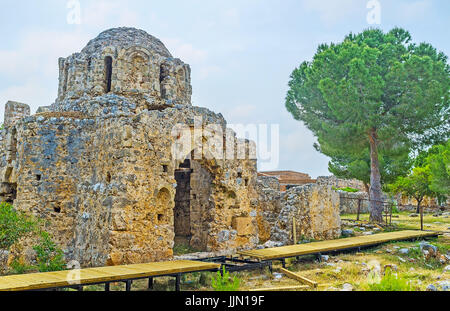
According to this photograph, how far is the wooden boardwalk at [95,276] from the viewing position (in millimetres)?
5059

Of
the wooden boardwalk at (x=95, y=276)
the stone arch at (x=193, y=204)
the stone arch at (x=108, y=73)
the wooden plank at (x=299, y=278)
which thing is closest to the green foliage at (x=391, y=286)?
the wooden plank at (x=299, y=278)

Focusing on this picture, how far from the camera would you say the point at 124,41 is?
13.0 m

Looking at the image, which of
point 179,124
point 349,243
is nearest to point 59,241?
point 179,124

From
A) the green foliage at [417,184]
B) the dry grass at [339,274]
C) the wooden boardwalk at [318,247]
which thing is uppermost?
the green foliage at [417,184]

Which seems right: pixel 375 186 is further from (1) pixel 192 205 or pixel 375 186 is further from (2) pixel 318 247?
(2) pixel 318 247

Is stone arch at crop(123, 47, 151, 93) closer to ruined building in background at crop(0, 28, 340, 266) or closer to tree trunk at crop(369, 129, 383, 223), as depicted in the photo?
ruined building in background at crop(0, 28, 340, 266)

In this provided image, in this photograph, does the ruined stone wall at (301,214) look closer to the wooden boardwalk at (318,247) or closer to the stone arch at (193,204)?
the wooden boardwalk at (318,247)

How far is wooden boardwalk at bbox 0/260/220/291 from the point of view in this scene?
5059 millimetres

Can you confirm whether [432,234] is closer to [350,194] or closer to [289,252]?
[289,252]

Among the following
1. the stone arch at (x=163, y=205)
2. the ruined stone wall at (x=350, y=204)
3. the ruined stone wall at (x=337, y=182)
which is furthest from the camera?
the ruined stone wall at (x=337, y=182)

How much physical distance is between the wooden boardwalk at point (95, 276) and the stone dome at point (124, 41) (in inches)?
321

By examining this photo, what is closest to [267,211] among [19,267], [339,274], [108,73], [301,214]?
[301,214]

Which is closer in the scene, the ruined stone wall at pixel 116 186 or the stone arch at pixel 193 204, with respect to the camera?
the ruined stone wall at pixel 116 186
